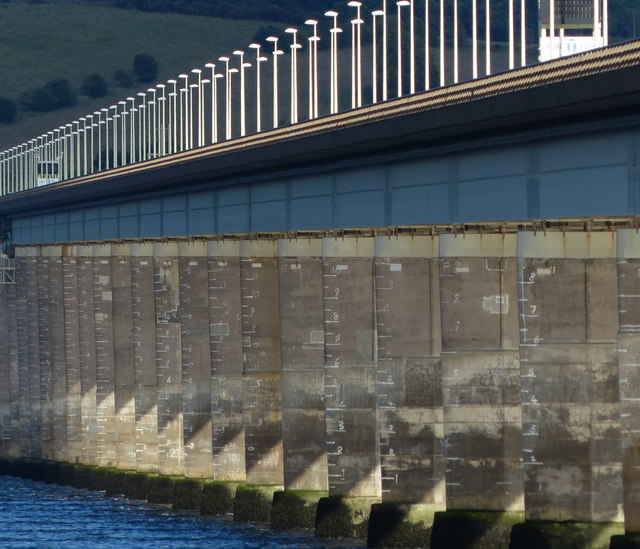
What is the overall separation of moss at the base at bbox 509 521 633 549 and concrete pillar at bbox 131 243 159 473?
30.7 metres

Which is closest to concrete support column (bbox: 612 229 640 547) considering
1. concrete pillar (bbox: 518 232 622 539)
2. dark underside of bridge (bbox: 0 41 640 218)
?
dark underside of bridge (bbox: 0 41 640 218)

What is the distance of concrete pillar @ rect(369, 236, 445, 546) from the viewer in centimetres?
4766

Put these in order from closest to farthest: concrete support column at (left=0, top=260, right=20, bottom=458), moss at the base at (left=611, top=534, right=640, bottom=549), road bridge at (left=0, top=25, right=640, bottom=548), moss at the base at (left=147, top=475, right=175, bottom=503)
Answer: moss at the base at (left=611, top=534, right=640, bottom=549)
road bridge at (left=0, top=25, right=640, bottom=548)
moss at the base at (left=147, top=475, right=175, bottom=503)
concrete support column at (left=0, top=260, right=20, bottom=458)

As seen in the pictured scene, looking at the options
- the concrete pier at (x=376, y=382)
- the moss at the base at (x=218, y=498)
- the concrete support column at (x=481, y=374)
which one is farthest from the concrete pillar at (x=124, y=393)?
the concrete support column at (x=481, y=374)

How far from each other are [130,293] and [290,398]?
22.7 metres

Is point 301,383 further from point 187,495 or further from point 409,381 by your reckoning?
point 187,495

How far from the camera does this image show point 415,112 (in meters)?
43.2

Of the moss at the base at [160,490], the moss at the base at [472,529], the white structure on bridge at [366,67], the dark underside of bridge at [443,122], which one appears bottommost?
the moss at the base at [160,490]

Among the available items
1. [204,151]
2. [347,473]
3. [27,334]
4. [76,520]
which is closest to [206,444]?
[76,520]

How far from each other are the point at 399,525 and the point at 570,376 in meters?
8.10

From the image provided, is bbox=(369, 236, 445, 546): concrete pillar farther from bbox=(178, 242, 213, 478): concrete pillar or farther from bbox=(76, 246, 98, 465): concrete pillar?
bbox=(76, 246, 98, 465): concrete pillar

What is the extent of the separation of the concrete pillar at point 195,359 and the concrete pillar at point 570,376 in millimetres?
24144

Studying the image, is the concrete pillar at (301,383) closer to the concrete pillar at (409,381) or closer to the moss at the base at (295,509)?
the moss at the base at (295,509)

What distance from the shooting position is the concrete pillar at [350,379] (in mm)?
50781
